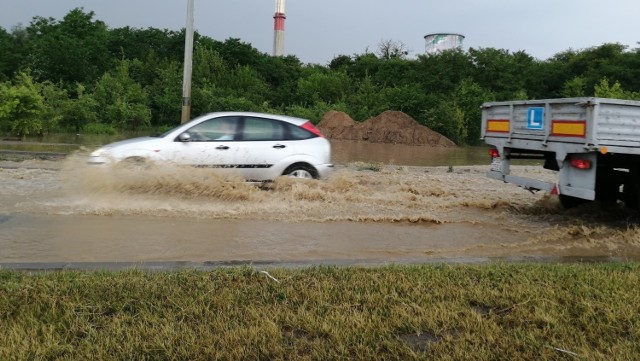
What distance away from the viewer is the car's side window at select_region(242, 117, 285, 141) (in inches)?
404

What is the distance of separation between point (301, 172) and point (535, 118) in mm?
4150

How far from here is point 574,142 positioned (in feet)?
26.2

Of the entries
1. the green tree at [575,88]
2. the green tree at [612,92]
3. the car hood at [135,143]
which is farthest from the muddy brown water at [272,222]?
the green tree at [575,88]

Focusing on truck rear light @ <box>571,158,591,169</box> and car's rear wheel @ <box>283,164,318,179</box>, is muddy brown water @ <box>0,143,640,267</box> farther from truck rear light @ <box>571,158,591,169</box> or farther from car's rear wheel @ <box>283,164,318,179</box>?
truck rear light @ <box>571,158,591,169</box>

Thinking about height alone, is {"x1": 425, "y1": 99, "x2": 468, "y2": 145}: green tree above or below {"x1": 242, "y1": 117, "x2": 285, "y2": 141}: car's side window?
above

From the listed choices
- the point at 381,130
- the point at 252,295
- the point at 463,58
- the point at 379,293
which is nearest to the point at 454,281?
the point at 379,293

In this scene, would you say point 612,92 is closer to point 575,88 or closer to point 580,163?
→ point 575,88

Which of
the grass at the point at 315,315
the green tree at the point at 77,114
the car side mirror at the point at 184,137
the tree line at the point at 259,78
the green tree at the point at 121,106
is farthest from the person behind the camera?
the tree line at the point at 259,78

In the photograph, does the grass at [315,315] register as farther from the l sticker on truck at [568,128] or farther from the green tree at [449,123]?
the green tree at [449,123]

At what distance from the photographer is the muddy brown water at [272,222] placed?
21.4ft

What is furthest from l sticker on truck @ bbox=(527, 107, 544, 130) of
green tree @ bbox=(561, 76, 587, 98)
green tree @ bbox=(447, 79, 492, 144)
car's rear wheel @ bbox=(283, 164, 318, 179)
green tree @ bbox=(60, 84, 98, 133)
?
green tree @ bbox=(561, 76, 587, 98)

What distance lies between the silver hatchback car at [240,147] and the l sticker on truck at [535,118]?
12.2ft

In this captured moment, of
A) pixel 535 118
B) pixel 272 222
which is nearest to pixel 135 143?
pixel 272 222

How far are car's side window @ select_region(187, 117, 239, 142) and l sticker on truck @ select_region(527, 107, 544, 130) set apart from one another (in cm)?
Answer: 504
